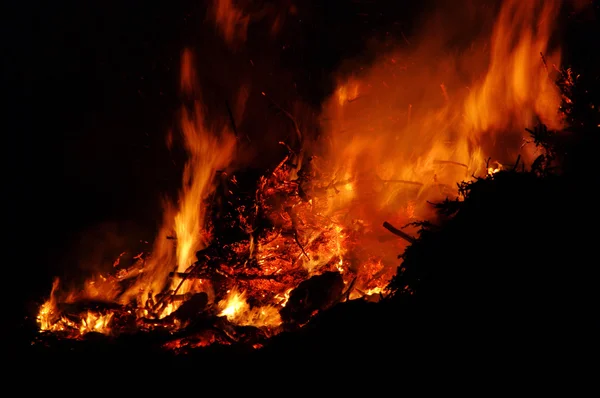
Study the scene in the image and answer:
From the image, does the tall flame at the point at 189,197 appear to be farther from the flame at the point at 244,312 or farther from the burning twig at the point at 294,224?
the burning twig at the point at 294,224

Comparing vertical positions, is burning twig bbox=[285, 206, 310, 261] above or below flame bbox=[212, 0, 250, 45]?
below

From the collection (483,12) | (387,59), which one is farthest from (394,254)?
(483,12)

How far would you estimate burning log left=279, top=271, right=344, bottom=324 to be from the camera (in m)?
4.55

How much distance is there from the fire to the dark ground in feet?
1.39

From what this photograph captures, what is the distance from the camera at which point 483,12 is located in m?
6.85

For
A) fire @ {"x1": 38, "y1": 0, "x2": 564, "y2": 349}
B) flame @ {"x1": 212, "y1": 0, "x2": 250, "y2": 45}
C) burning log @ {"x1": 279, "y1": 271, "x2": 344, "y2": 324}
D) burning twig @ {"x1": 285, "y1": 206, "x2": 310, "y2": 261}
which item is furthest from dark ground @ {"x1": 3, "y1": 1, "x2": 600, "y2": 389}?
burning twig @ {"x1": 285, "y1": 206, "x2": 310, "y2": 261}

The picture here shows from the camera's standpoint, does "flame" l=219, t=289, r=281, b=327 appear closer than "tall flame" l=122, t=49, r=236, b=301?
Yes

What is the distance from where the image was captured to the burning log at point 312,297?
14.9 feet

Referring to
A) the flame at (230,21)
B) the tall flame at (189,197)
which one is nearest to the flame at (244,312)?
the tall flame at (189,197)

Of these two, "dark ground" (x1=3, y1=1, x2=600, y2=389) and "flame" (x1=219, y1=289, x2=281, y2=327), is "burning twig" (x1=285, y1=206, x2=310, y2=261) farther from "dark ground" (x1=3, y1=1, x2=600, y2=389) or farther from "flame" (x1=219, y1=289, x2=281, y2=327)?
"dark ground" (x1=3, y1=1, x2=600, y2=389)

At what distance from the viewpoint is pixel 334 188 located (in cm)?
590

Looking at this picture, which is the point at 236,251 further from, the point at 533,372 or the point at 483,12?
the point at 483,12

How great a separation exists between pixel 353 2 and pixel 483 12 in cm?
210

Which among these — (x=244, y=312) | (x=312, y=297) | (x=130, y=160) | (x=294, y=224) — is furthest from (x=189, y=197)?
(x=312, y=297)
